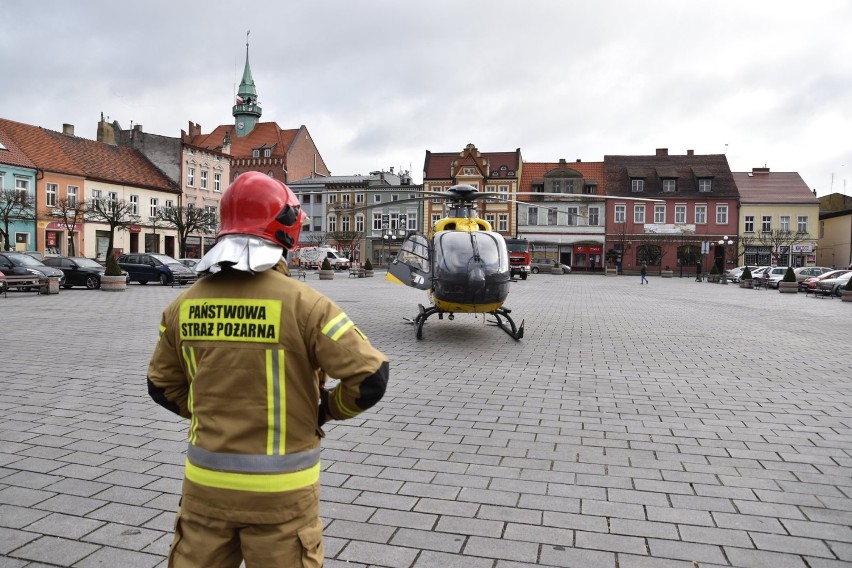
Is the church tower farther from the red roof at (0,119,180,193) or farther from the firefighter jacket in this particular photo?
the firefighter jacket

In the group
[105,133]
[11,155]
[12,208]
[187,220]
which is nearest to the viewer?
[12,208]

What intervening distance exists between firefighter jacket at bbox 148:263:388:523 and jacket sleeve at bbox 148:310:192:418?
0.18 m

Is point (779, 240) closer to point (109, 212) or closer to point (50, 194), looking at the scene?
point (109, 212)

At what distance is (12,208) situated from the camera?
3512 cm

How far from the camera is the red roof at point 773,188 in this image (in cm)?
6106

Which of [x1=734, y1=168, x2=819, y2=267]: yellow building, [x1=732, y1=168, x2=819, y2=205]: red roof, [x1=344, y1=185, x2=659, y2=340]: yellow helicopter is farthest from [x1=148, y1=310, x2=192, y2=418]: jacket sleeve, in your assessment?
[x1=732, y1=168, x2=819, y2=205]: red roof

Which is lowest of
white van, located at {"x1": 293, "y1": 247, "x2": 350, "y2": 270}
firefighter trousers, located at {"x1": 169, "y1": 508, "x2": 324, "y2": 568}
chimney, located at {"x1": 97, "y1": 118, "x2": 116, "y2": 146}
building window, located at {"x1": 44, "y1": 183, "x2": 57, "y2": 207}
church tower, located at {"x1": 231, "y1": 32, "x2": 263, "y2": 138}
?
firefighter trousers, located at {"x1": 169, "y1": 508, "x2": 324, "y2": 568}

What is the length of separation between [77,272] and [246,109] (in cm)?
5993

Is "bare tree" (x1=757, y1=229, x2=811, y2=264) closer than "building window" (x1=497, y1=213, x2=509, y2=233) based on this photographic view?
Yes

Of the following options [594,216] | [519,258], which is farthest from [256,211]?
[594,216]

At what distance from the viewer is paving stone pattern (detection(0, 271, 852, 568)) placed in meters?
3.55

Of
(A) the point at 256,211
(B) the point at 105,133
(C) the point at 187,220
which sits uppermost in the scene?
(B) the point at 105,133

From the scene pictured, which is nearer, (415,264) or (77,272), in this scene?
(415,264)

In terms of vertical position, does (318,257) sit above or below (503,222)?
below
